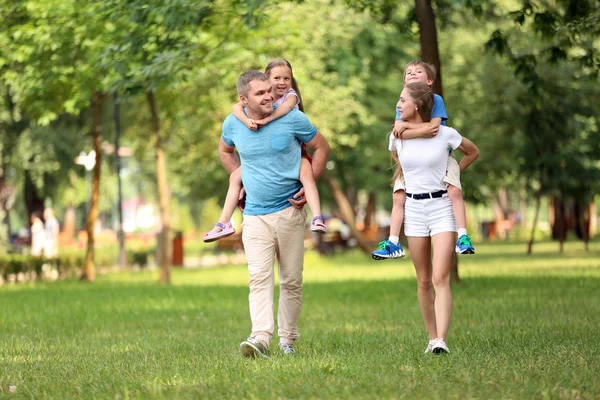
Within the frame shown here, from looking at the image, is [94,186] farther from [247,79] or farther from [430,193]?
[430,193]

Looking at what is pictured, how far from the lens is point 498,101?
37844mm

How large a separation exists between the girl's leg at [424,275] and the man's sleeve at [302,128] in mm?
1085

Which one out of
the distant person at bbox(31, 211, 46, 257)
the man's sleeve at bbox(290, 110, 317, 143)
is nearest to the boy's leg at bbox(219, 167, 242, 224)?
the man's sleeve at bbox(290, 110, 317, 143)

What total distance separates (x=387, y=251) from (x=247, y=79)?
1.64 m

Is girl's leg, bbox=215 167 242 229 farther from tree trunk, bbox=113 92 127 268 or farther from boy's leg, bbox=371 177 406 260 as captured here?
tree trunk, bbox=113 92 127 268

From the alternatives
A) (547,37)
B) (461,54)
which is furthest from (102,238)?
(547,37)

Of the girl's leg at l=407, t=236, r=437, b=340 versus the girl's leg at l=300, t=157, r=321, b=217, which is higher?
the girl's leg at l=300, t=157, r=321, b=217

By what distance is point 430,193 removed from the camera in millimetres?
8977

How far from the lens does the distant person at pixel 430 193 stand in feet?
29.4

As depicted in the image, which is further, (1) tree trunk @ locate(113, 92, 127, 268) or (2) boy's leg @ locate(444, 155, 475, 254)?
(1) tree trunk @ locate(113, 92, 127, 268)

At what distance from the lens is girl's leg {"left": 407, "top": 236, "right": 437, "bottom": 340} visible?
9117 millimetres

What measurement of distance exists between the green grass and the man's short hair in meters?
1.98

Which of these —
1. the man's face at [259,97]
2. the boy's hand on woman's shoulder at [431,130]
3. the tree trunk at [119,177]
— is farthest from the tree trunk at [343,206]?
the boy's hand on woman's shoulder at [431,130]

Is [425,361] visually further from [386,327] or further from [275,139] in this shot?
[386,327]
